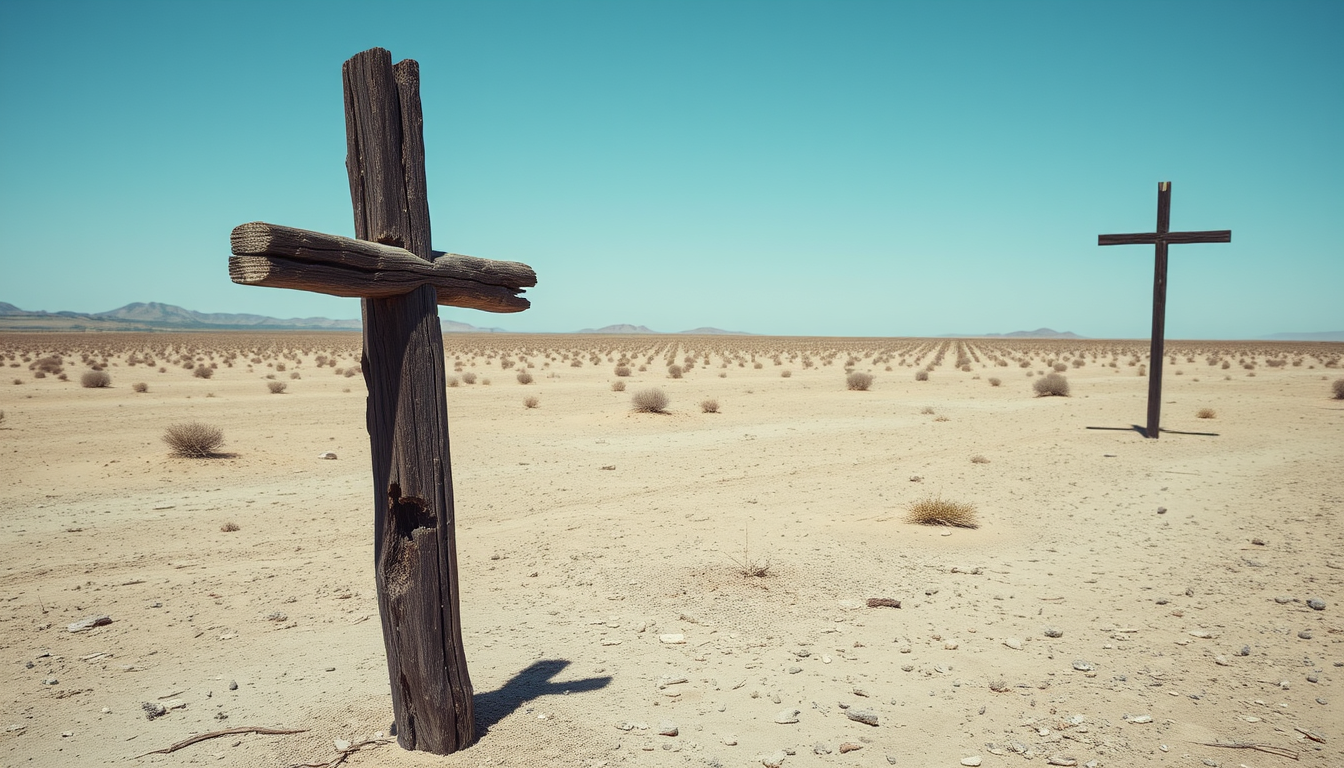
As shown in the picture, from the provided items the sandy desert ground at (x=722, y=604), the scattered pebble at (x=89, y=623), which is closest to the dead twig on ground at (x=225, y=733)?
the sandy desert ground at (x=722, y=604)

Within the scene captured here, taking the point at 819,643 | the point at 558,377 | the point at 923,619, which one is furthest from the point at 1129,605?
the point at 558,377

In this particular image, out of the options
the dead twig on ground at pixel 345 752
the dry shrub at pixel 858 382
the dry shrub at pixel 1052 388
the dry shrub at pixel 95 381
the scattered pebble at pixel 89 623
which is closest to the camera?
the dead twig on ground at pixel 345 752

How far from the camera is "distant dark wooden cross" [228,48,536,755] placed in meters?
3.49

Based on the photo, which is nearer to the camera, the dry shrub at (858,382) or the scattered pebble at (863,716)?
the scattered pebble at (863,716)

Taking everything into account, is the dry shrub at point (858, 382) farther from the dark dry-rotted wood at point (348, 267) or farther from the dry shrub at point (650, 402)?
A: the dark dry-rotted wood at point (348, 267)

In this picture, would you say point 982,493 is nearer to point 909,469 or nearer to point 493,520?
point 909,469

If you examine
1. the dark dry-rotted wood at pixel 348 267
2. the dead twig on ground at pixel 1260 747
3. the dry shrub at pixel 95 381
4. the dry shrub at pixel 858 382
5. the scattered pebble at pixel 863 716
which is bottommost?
the scattered pebble at pixel 863 716

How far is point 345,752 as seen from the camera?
3.83 m

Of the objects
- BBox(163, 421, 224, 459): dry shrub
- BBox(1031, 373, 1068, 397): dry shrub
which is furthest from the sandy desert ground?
BBox(1031, 373, 1068, 397): dry shrub

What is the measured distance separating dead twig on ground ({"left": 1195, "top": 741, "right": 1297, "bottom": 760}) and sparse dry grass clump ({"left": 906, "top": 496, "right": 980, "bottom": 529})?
446 cm

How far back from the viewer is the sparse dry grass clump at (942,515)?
27.2 feet

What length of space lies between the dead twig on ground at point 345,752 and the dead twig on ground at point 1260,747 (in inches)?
168

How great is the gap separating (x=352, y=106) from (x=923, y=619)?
511cm

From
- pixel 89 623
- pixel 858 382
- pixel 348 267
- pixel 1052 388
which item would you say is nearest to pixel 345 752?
pixel 348 267
